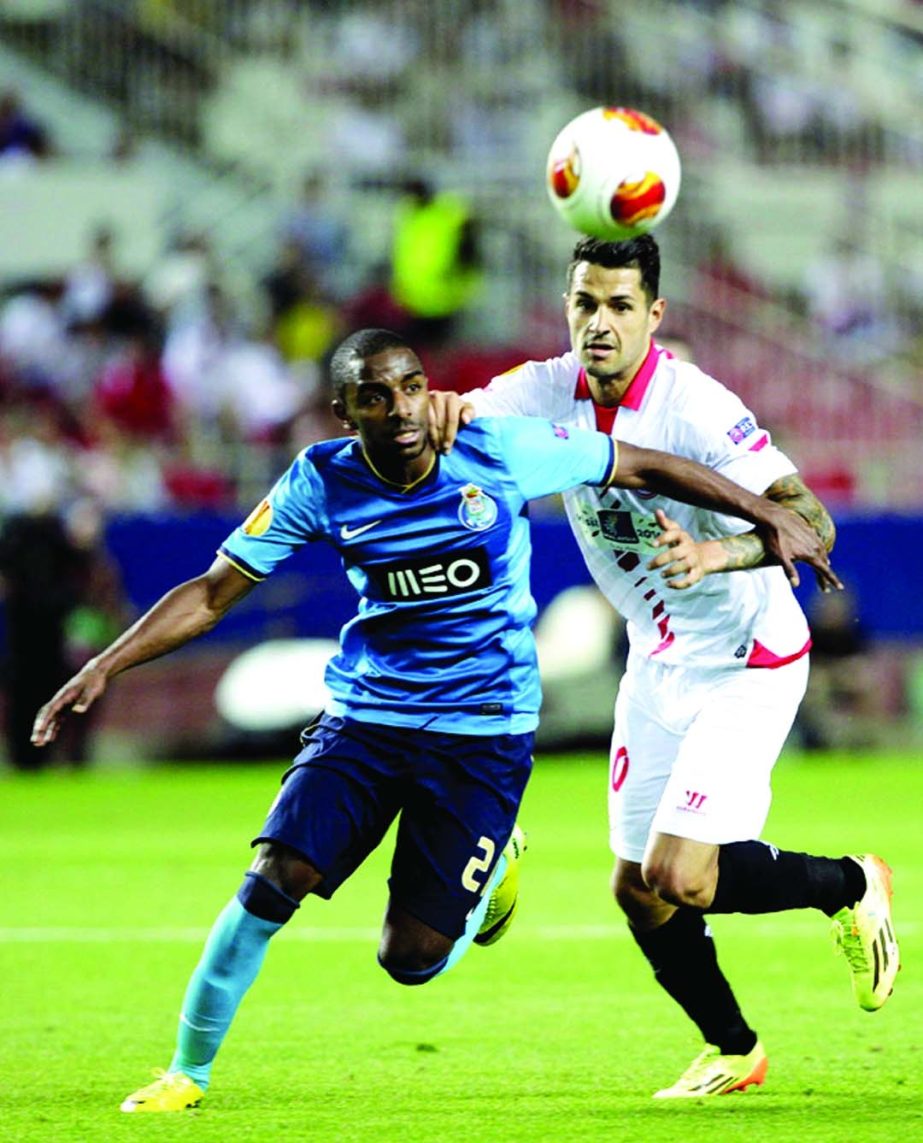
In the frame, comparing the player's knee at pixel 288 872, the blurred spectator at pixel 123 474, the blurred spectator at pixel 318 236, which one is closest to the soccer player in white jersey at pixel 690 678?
the player's knee at pixel 288 872

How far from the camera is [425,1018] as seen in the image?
26.3 feet

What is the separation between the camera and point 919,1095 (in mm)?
6312

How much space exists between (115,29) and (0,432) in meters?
5.36

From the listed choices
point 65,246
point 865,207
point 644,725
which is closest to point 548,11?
point 865,207

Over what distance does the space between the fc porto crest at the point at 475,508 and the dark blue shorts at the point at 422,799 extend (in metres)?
0.60

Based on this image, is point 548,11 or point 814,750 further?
point 548,11

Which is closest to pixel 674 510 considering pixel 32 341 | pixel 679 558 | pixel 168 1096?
pixel 679 558

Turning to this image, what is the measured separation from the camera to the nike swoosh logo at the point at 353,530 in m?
6.24

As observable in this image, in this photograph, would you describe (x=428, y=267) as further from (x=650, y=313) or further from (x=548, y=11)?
(x=650, y=313)

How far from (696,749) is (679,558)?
0.76 meters

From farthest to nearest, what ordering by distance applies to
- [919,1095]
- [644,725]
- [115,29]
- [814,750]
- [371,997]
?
[115,29], [814,750], [371,997], [644,725], [919,1095]

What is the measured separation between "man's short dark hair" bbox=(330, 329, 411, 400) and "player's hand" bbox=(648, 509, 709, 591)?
0.85m

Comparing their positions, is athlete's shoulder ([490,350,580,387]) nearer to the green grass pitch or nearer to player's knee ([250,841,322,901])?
player's knee ([250,841,322,901])

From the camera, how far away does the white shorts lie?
21.1 ft
